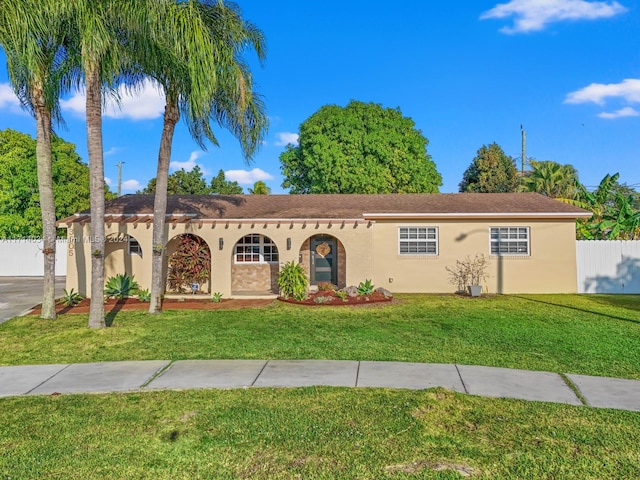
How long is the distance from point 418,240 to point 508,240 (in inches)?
134

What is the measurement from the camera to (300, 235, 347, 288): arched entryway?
17.5m

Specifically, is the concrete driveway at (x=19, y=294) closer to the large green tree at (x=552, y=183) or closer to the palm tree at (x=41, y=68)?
the palm tree at (x=41, y=68)

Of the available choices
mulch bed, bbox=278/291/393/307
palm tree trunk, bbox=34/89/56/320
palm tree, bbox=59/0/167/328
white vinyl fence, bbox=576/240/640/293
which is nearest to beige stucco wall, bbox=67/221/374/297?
mulch bed, bbox=278/291/393/307


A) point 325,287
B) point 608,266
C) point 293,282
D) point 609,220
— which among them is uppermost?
point 609,220

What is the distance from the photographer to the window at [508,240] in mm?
17328

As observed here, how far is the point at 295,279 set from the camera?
1502 centimetres

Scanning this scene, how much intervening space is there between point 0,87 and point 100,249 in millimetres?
5180

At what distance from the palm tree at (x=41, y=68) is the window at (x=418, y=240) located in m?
11.6

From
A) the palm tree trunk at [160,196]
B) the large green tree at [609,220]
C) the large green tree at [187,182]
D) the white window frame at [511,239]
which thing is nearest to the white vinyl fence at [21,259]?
the large green tree at [187,182]

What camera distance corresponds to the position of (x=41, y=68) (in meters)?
10.8

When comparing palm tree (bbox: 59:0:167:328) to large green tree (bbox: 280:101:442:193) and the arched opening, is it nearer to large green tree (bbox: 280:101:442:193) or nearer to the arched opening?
the arched opening

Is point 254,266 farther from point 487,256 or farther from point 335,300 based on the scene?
point 487,256

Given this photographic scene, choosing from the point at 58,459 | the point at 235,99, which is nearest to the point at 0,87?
the point at 235,99

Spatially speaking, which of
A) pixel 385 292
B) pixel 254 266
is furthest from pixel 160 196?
pixel 385 292
